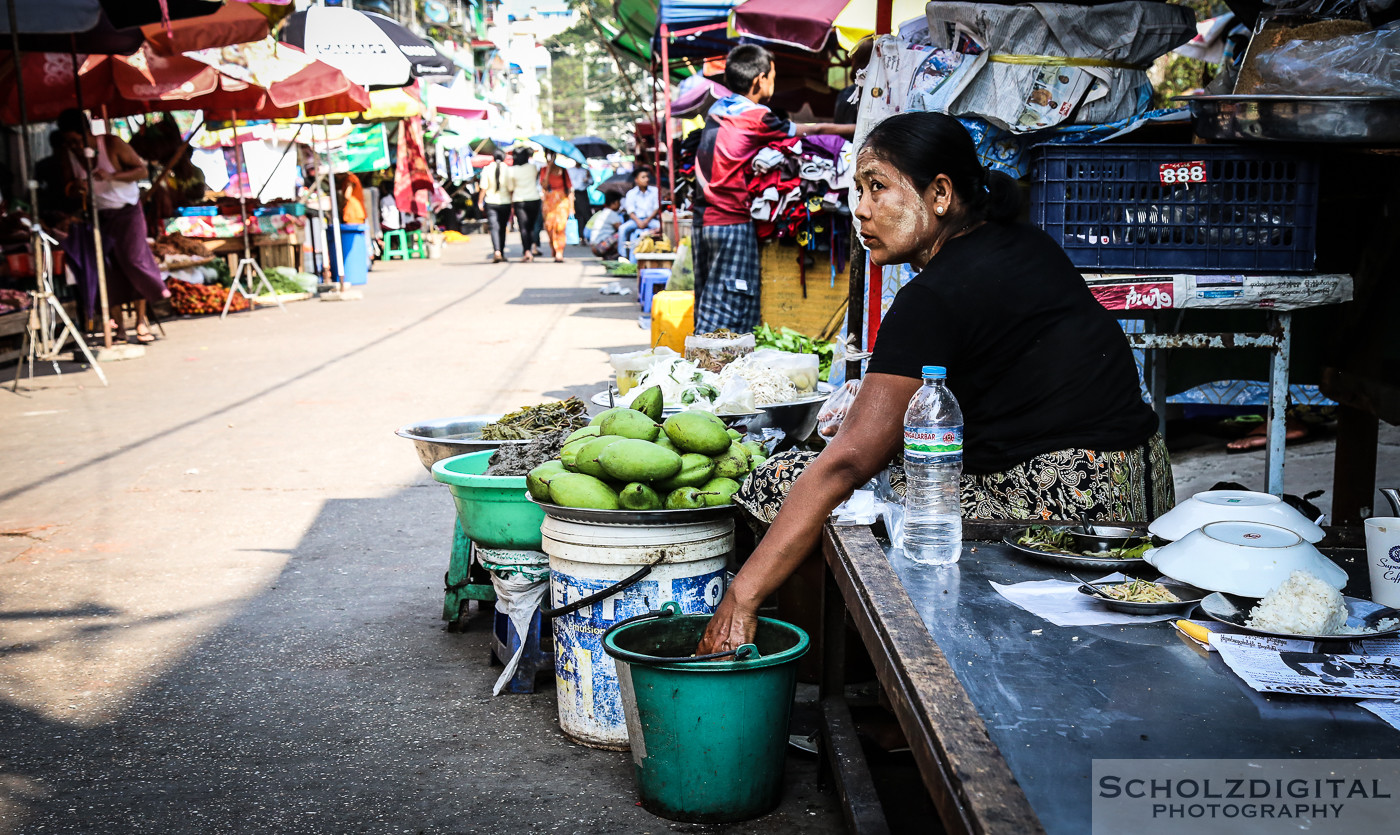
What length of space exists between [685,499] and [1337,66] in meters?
2.28

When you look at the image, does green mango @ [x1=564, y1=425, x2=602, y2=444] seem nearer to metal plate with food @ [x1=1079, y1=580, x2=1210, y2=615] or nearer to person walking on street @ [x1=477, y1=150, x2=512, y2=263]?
metal plate with food @ [x1=1079, y1=580, x2=1210, y2=615]

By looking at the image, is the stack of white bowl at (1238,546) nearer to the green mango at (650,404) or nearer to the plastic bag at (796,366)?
the green mango at (650,404)

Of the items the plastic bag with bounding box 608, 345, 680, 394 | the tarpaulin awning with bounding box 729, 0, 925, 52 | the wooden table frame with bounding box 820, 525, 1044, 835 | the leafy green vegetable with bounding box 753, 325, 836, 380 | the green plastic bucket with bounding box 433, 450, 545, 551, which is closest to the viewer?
the wooden table frame with bounding box 820, 525, 1044, 835

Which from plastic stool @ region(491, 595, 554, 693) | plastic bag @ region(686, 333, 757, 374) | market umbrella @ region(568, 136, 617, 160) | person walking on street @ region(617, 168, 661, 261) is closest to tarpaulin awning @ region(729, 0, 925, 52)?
plastic bag @ region(686, 333, 757, 374)

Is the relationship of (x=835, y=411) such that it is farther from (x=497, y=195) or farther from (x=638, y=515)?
(x=497, y=195)

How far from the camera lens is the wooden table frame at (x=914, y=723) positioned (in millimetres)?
1262

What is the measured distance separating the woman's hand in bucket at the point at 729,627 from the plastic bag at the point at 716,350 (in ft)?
9.12

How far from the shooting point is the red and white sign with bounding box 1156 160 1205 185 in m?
3.55

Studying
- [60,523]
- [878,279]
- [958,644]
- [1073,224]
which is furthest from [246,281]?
[958,644]

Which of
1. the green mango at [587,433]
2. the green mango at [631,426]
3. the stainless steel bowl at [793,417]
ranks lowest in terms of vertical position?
the stainless steel bowl at [793,417]

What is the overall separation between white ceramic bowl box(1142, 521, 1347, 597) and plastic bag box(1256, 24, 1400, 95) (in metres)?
1.93

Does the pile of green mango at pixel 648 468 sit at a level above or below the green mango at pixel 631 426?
below

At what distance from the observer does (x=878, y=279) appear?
4.51m

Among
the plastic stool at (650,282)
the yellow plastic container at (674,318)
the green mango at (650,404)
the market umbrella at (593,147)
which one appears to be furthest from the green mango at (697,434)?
the market umbrella at (593,147)
